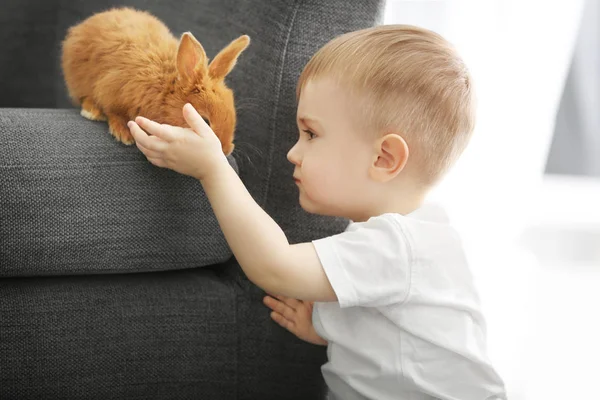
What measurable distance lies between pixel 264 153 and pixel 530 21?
63cm

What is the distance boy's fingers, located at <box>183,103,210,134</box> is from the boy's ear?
246 mm

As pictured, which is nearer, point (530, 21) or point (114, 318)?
point (114, 318)

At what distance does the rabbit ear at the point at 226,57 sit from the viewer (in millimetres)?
1056

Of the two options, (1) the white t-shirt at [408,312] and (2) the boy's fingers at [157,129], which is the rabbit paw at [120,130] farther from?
(1) the white t-shirt at [408,312]

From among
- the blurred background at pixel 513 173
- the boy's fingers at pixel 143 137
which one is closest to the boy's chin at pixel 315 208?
the boy's fingers at pixel 143 137

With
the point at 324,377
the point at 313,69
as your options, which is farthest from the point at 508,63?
the point at 324,377

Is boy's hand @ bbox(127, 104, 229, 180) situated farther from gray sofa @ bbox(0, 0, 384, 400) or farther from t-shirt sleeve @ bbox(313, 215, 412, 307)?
t-shirt sleeve @ bbox(313, 215, 412, 307)

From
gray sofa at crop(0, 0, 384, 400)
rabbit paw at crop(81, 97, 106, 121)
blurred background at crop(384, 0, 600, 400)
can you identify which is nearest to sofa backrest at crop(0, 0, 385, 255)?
gray sofa at crop(0, 0, 384, 400)

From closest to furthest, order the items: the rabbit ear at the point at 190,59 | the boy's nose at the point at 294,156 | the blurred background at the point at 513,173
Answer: the rabbit ear at the point at 190,59
the boy's nose at the point at 294,156
the blurred background at the point at 513,173

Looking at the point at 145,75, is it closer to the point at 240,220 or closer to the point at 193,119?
the point at 193,119

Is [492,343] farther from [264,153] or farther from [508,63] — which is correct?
[264,153]

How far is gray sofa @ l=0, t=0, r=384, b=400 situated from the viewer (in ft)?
3.42

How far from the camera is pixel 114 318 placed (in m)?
1.11

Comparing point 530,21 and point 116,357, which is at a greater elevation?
point 530,21
